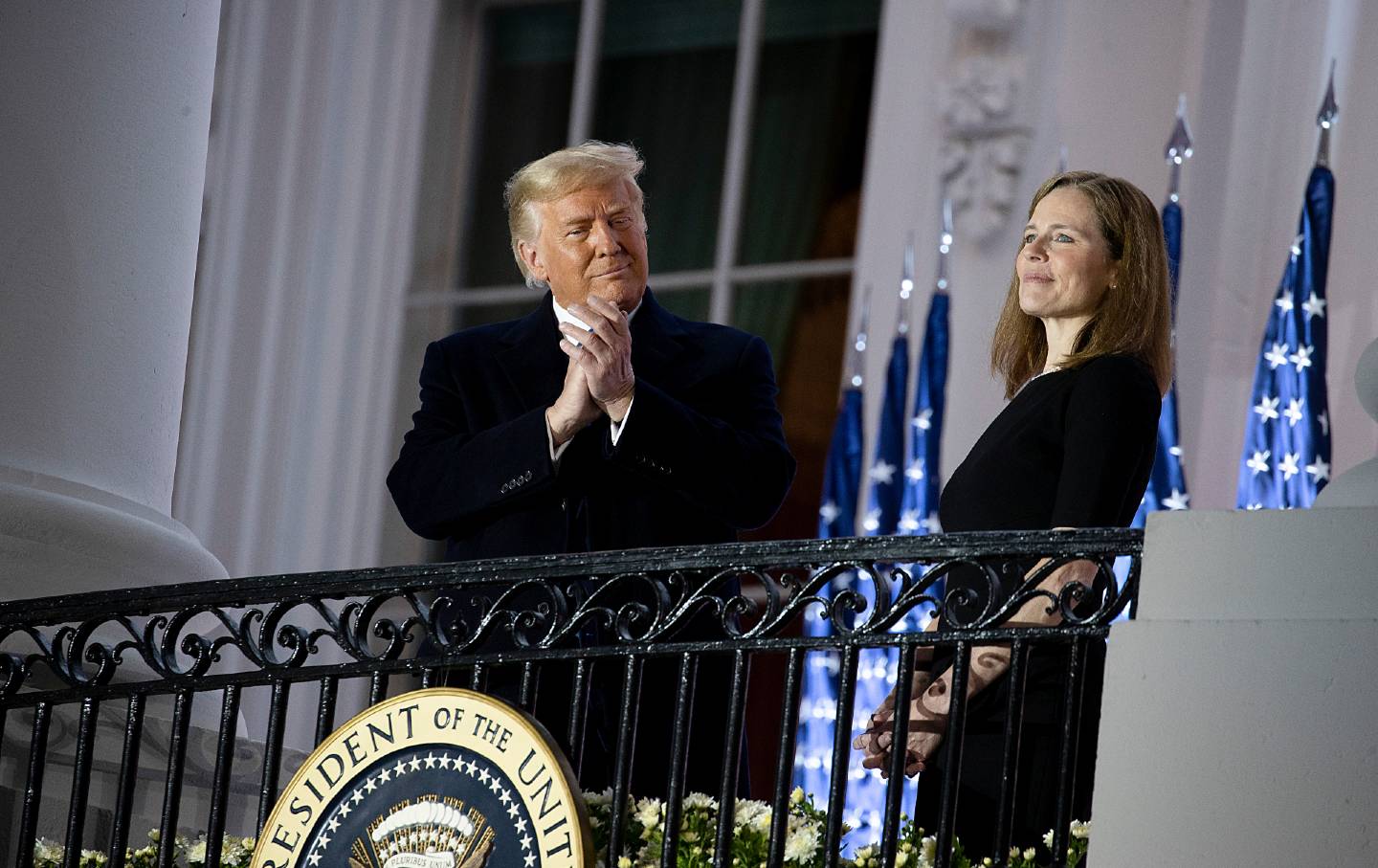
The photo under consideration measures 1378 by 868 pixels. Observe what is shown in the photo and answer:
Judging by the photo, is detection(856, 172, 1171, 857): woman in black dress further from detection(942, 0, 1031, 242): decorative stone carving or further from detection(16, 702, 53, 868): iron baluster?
detection(942, 0, 1031, 242): decorative stone carving

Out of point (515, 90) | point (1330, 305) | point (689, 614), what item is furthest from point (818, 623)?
point (689, 614)

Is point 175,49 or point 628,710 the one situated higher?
point 175,49

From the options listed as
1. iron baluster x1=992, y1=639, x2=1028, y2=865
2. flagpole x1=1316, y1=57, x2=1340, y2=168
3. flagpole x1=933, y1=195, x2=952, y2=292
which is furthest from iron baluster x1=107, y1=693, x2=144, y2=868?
flagpole x1=933, y1=195, x2=952, y2=292

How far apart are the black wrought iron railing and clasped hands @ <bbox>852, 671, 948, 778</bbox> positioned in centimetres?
10

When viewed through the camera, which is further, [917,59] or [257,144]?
[257,144]

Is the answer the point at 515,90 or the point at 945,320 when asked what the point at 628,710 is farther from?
the point at 515,90

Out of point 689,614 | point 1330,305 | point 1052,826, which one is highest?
point 1330,305

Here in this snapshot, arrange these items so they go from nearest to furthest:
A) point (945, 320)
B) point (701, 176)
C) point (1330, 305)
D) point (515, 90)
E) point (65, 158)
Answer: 1. point (65, 158)
2. point (1330, 305)
3. point (945, 320)
4. point (701, 176)
5. point (515, 90)

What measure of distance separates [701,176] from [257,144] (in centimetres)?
217

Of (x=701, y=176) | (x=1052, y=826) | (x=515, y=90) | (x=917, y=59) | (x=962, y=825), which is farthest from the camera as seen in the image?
(x=515, y=90)

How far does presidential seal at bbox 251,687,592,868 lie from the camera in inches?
127

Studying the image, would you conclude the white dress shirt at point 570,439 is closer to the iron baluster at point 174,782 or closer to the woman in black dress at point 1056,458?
the woman in black dress at point 1056,458

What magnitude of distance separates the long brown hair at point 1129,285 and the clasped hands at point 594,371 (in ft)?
2.19

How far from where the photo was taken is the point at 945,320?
28.5ft
